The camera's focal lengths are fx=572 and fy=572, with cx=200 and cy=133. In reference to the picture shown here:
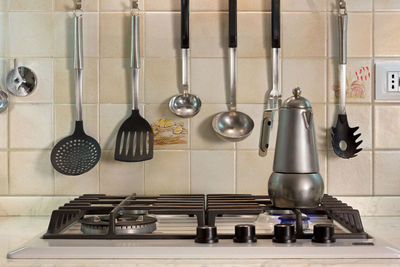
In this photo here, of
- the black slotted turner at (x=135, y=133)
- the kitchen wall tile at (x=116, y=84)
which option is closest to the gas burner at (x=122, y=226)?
the black slotted turner at (x=135, y=133)

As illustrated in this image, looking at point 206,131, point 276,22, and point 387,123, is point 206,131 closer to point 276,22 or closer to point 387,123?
point 276,22

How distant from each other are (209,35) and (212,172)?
1.26ft

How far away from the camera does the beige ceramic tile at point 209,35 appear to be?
1.60 m

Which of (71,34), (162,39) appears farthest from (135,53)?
(71,34)

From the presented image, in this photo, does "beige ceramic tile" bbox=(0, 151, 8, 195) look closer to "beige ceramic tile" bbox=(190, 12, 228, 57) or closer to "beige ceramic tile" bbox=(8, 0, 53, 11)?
"beige ceramic tile" bbox=(8, 0, 53, 11)

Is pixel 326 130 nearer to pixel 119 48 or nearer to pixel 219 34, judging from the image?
pixel 219 34

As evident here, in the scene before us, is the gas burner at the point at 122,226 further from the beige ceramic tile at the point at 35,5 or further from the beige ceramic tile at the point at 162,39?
the beige ceramic tile at the point at 35,5

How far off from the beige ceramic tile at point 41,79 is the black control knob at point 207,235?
2.47 ft

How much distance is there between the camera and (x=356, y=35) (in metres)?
1.60

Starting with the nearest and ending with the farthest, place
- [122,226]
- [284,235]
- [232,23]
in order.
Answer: [284,235]
[122,226]
[232,23]

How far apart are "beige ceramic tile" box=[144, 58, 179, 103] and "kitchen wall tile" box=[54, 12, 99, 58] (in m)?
0.16

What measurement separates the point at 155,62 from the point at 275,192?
23.5 inches

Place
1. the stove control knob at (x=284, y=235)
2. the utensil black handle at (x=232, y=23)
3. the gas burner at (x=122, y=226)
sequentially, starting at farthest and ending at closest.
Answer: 1. the utensil black handle at (x=232, y=23)
2. the gas burner at (x=122, y=226)
3. the stove control knob at (x=284, y=235)

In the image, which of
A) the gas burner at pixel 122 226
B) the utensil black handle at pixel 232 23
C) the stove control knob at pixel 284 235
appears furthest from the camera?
the utensil black handle at pixel 232 23
